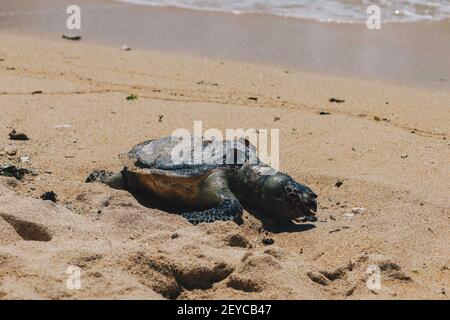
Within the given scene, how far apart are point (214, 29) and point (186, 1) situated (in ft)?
7.32

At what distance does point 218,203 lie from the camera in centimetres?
512

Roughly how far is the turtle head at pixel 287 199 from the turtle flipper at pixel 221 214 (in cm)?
23

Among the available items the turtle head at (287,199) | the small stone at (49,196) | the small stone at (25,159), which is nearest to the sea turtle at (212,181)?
the turtle head at (287,199)

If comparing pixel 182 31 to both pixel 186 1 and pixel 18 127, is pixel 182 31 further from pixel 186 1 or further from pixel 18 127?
pixel 18 127

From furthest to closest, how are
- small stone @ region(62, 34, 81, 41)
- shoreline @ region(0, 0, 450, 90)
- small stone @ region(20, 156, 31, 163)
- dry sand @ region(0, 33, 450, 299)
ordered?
small stone @ region(62, 34, 81, 41) → shoreline @ region(0, 0, 450, 90) → small stone @ region(20, 156, 31, 163) → dry sand @ region(0, 33, 450, 299)

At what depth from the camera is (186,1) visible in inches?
535

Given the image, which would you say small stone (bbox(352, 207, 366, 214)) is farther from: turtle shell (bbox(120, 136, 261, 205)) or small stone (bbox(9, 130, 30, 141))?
small stone (bbox(9, 130, 30, 141))

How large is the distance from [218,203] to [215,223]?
1.26 feet

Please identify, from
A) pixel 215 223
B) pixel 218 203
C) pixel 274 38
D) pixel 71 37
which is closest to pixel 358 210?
pixel 218 203

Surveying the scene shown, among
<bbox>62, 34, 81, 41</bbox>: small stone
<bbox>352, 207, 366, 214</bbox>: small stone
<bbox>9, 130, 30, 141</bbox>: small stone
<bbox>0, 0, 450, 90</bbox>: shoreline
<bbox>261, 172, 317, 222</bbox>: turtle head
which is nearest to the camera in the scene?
<bbox>261, 172, 317, 222</bbox>: turtle head

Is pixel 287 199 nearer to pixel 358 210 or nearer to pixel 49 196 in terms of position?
pixel 358 210

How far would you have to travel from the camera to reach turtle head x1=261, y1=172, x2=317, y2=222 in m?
4.96

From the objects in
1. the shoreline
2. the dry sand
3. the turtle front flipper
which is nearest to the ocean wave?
the shoreline

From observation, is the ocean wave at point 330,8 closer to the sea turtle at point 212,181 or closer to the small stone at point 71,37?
the small stone at point 71,37
